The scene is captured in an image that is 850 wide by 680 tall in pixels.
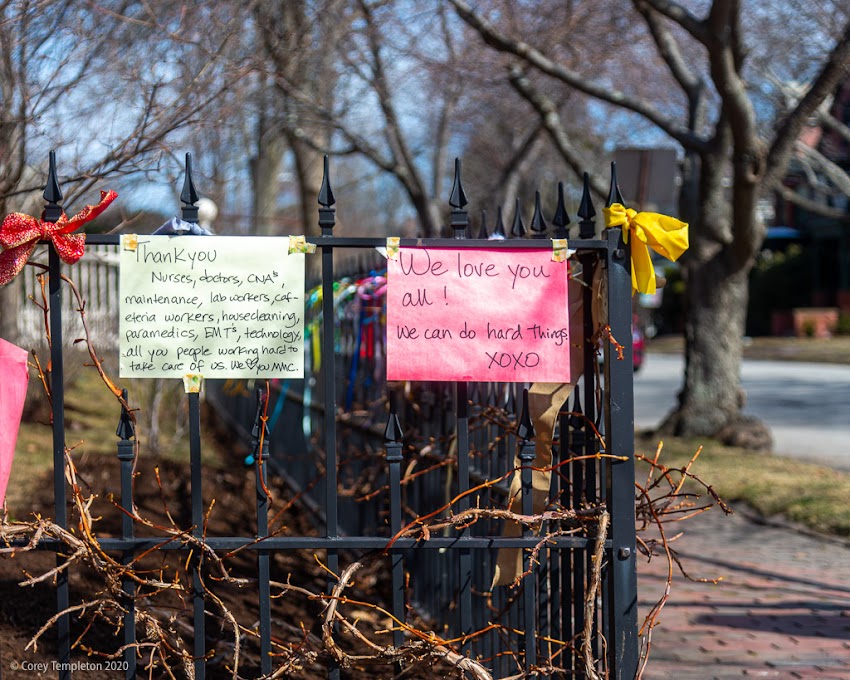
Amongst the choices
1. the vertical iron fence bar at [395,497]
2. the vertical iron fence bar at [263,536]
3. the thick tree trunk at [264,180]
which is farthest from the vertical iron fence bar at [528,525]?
the thick tree trunk at [264,180]

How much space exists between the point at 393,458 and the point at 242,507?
4.45 metres

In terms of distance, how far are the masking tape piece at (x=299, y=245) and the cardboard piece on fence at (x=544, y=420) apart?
90 cm

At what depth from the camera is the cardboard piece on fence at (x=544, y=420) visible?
3.34m

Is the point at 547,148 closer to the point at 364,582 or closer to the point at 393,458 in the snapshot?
the point at 364,582

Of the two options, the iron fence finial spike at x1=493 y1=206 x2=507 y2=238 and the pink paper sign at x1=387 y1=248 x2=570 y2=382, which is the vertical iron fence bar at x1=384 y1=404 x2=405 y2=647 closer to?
the pink paper sign at x1=387 y1=248 x2=570 y2=382

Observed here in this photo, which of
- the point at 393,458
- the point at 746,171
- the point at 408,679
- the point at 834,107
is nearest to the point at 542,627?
the point at 408,679

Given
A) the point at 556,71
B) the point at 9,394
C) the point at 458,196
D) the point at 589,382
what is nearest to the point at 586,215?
the point at 458,196

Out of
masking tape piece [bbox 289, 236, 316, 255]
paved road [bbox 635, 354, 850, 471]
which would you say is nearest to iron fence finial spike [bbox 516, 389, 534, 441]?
masking tape piece [bbox 289, 236, 316, 255]

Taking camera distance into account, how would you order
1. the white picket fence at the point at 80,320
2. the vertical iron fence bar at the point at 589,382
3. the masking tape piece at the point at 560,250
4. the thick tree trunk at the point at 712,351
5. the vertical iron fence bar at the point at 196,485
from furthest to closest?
the thick tree trunk at the point at 712,351, the white picket fence at the point at 80,320, the vertical iron fence bar at the point at 589,382, the masking tape piece at the point at 560,250, the vertical iron fence bar at the point at 196,485

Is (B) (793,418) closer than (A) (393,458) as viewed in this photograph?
No

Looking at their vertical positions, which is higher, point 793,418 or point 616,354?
point 616,354

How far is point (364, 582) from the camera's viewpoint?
5.73 meters

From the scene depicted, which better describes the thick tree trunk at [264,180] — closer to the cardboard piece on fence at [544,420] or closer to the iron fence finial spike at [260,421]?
the cardboard piece on fence at [544,420]

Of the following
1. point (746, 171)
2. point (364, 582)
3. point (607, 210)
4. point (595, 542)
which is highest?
point (746, 171)
